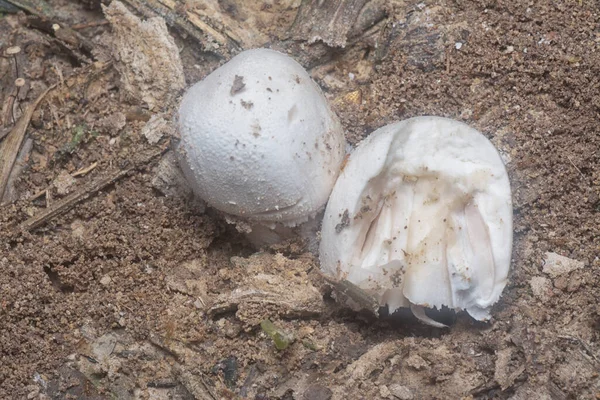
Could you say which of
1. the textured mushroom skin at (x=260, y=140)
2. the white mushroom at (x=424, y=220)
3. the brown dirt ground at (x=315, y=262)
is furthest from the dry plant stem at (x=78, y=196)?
the white mushroom at (x=424, y=220)

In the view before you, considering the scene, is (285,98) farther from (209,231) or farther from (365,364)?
(365,364)

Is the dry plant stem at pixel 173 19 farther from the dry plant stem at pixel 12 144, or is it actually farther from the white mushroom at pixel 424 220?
the white mushroom at pixel 424 220

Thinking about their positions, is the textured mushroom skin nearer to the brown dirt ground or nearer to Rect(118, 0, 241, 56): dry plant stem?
the brown dirt ground

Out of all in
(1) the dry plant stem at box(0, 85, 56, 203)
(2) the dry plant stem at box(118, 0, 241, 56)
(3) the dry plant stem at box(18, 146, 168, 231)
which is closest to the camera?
(3) the dry plant stem at box(18, 146, 168, 231)

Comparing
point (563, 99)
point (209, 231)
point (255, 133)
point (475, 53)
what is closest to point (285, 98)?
point (255, 133)

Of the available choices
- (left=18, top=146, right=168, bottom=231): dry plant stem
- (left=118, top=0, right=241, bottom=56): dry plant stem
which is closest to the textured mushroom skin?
(left=18, top=146, right=168, bottom=231): dry plant stem

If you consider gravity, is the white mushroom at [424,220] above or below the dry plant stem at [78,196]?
above

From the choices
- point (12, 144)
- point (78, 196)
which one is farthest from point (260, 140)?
point (12, 144)
